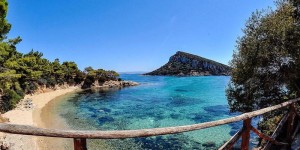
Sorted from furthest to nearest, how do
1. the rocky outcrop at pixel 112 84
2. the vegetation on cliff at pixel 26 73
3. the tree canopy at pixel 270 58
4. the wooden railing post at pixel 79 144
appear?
the rocky outcrop at pixel 112 84 → the vegetation on cliff at pixel 26 73 → the tree canopy at pixel 270 58 → the wooden railing post at pixel 79 144

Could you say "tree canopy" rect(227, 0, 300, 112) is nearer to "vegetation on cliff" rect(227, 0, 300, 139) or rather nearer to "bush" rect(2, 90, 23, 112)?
"vegetation on cliff" rect(227, 0, 300, 139)

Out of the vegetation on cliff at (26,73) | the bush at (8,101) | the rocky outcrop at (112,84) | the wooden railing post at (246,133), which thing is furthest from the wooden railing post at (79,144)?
the rocky outcrop at (112,84)

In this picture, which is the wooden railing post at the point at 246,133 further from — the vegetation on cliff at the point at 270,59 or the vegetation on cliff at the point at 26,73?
the vegetation on cliff at the point at 26,73

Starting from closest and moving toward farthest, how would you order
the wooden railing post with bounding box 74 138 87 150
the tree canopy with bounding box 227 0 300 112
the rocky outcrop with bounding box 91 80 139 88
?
the wooden railing post with bounding box 74 138 87 150 → the tree canopy with bounding box 227 0 300 112 → the rocky outcrop with bounding box 91 80 139 88

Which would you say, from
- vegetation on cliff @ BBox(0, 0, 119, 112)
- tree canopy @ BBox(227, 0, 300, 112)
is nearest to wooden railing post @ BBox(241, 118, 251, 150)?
tree canopy @ BBox(227, 0, 300, 112)

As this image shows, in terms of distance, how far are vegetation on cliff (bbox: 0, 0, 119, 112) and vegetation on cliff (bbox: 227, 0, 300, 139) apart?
24.5m

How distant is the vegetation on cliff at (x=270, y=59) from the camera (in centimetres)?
1390

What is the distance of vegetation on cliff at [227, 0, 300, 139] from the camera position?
13.9 m

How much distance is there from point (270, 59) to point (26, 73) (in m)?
51.3

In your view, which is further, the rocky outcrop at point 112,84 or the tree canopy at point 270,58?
the rocky outcrop at point 112,84

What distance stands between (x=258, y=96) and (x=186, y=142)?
795 centimetres

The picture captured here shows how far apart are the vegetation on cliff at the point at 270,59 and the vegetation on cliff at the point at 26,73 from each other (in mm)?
24454

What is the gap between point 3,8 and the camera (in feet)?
80.4

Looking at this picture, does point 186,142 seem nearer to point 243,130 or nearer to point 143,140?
point 143,140
